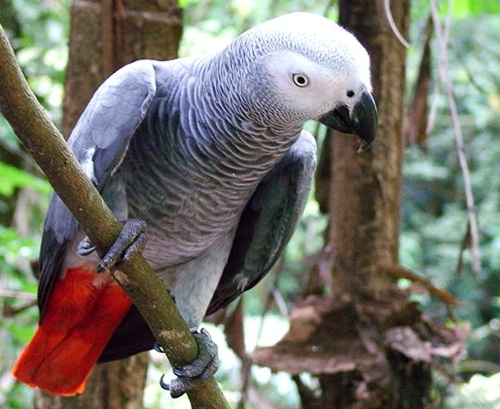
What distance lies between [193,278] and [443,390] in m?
0.76

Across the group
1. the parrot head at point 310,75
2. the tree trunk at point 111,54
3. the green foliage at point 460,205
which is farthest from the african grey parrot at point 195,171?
the green foliage at point 460,205

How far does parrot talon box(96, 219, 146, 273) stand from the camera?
3.10ft

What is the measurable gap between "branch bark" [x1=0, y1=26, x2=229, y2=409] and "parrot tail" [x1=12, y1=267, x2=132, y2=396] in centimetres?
39

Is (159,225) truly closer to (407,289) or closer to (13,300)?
(407,289)

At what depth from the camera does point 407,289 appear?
5.22 feet

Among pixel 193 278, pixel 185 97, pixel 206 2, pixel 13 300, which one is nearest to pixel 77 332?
pixel 193 278

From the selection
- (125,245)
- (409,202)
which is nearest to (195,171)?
(125,245)

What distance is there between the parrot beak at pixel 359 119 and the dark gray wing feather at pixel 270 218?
0.27 meters

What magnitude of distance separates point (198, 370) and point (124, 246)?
29 centimetres

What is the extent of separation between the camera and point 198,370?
1.12 m

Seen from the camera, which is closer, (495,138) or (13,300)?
(13,300)

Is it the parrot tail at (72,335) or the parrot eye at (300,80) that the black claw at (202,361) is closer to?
the parrot tail at (72,335)

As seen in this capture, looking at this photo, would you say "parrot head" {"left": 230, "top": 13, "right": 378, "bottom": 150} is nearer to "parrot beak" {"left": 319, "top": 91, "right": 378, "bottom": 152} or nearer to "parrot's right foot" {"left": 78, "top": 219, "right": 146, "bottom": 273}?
"parrot beak" {"left": 319, "top": 91, "right": 378, "bottom": 152}

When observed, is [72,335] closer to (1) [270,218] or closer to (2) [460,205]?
(1) [270,218]
